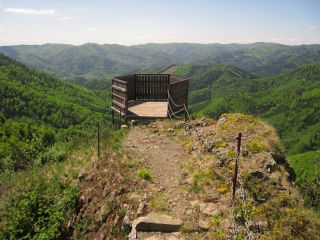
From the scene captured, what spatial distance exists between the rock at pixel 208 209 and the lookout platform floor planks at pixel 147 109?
8.83 metres

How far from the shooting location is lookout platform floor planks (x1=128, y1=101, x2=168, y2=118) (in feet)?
55.8

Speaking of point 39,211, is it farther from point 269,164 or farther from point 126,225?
point 269,164

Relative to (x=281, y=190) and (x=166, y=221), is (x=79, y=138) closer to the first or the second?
(x=166, y=221)

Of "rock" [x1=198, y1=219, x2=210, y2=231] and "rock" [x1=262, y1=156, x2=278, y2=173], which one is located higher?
"rock" [x1=262, y1=156, x2=278, y2=173]

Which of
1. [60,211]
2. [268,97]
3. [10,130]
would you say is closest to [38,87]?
[10,130]

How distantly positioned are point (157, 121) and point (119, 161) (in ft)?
20.7

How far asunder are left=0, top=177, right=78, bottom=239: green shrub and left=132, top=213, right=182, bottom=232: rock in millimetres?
2995

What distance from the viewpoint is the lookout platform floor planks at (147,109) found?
669 inches

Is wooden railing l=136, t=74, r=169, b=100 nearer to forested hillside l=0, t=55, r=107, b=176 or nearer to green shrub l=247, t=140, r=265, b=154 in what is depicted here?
green shrub l=247, t=140, r=265, b=154

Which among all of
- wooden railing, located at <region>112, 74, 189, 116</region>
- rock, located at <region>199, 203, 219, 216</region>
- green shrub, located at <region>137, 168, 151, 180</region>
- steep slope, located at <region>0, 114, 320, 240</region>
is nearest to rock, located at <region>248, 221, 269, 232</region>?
steep slope, located at <region>0, 114, 320, 240</region>

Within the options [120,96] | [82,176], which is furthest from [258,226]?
[120,96]

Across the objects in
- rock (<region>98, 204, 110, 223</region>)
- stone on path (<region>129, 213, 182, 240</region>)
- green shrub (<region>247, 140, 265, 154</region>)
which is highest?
green shrub (<region>247, 140, 265, 154</region>)

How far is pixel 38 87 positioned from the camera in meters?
144

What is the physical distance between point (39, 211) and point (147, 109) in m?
9.54
